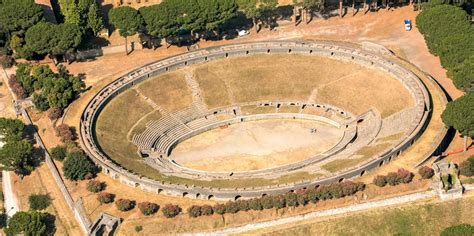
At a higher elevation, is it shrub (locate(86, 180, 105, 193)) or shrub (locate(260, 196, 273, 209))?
shrub (locate(86, 180, 105, 193))

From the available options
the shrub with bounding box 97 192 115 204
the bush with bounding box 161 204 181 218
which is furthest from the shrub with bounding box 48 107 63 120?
the bush with bounding box 161 204 181 218

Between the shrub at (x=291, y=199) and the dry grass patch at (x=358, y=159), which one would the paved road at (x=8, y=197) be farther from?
the dry grass patch at (x=358, y=159)

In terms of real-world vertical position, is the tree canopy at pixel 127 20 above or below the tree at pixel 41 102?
above

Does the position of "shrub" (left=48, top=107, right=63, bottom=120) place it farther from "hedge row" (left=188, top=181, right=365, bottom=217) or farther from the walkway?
the walkway

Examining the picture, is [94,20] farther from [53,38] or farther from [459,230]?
[459,230]

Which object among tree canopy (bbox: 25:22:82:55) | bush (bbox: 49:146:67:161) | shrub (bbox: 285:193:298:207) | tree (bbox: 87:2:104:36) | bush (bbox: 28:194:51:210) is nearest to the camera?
shrub (bbox: 285:193:298:207)

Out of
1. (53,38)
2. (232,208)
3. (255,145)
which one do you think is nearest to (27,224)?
(232,208)

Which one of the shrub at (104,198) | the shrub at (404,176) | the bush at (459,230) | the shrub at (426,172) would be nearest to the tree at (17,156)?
the shrub at (104,198)

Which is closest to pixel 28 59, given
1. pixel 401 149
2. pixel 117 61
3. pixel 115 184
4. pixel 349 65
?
pixel 117 61
